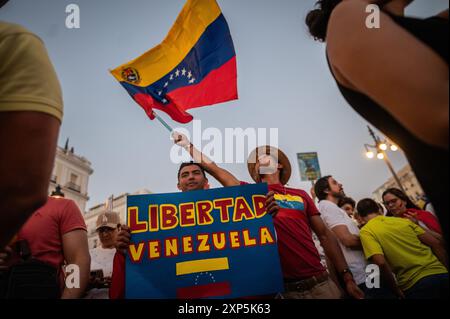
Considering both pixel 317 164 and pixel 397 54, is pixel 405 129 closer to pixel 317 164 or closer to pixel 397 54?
pixel 397 54

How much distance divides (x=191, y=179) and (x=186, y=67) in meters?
2.27

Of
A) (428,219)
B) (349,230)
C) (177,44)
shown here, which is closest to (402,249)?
(349,230)

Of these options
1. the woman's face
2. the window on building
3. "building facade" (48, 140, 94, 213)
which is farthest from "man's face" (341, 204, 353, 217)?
the window on building

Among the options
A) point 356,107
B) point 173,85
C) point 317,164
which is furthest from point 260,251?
point 317,164

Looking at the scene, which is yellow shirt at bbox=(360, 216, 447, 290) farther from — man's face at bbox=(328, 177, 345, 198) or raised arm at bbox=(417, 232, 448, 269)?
man's face at bbox=(328, 177, 345, 198)

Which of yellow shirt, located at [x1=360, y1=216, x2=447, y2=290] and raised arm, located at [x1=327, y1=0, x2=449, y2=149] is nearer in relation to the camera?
raised arm, located at [x1=327, y1=0, x2=449, y2=149]

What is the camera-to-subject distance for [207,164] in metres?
3.43

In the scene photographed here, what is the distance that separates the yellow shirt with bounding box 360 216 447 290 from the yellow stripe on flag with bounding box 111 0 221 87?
4.00 metres

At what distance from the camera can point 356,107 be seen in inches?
39.1

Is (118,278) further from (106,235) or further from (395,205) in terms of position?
(395,205)

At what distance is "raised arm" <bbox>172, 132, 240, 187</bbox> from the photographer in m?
3.24

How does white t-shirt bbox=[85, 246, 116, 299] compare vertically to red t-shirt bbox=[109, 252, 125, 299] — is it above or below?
above

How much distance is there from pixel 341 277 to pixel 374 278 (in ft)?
2.10

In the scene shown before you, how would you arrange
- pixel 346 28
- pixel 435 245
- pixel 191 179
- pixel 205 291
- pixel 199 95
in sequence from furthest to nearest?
pixel 199 95, pixel 191 179, pixel 435 245, pixel 205 291, pixel 346 28
